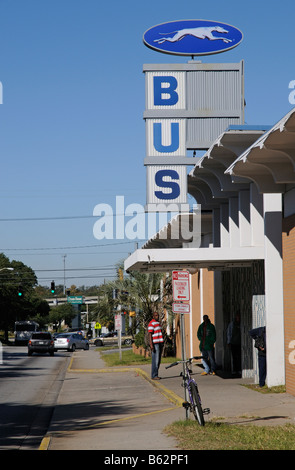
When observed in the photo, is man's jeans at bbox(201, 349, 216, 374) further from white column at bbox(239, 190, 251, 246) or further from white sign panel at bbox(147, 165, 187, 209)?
white sign panel at bbox(147, 165, 187, 209)

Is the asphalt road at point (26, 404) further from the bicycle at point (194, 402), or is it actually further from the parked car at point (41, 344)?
the parked car at point (41, 344)

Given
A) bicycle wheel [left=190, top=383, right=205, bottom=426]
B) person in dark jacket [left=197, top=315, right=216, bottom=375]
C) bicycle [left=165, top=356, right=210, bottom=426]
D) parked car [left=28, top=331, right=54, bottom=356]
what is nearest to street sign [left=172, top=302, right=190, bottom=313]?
bicycle [left=165, top=356, right=210, bottom=426]

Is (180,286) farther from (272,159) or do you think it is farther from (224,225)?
(224,225)

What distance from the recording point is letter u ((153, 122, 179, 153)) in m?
25.2

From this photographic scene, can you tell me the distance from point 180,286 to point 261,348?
4771 millimetres

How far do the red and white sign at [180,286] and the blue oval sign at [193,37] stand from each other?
1400 centimetres

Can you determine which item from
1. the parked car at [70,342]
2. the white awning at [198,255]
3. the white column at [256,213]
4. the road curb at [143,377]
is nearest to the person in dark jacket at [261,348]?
the white awning at [198,255]

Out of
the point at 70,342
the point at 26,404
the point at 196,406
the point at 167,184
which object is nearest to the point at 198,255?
the point at 26,404

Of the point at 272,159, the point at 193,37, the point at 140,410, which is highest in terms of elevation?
the point at 193,37

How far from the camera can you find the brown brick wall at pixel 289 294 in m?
16.0

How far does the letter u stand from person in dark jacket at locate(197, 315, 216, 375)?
234 inches

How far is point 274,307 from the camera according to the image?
17.7m

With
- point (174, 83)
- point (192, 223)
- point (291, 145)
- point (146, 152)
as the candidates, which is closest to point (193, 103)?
point (174, 83)
